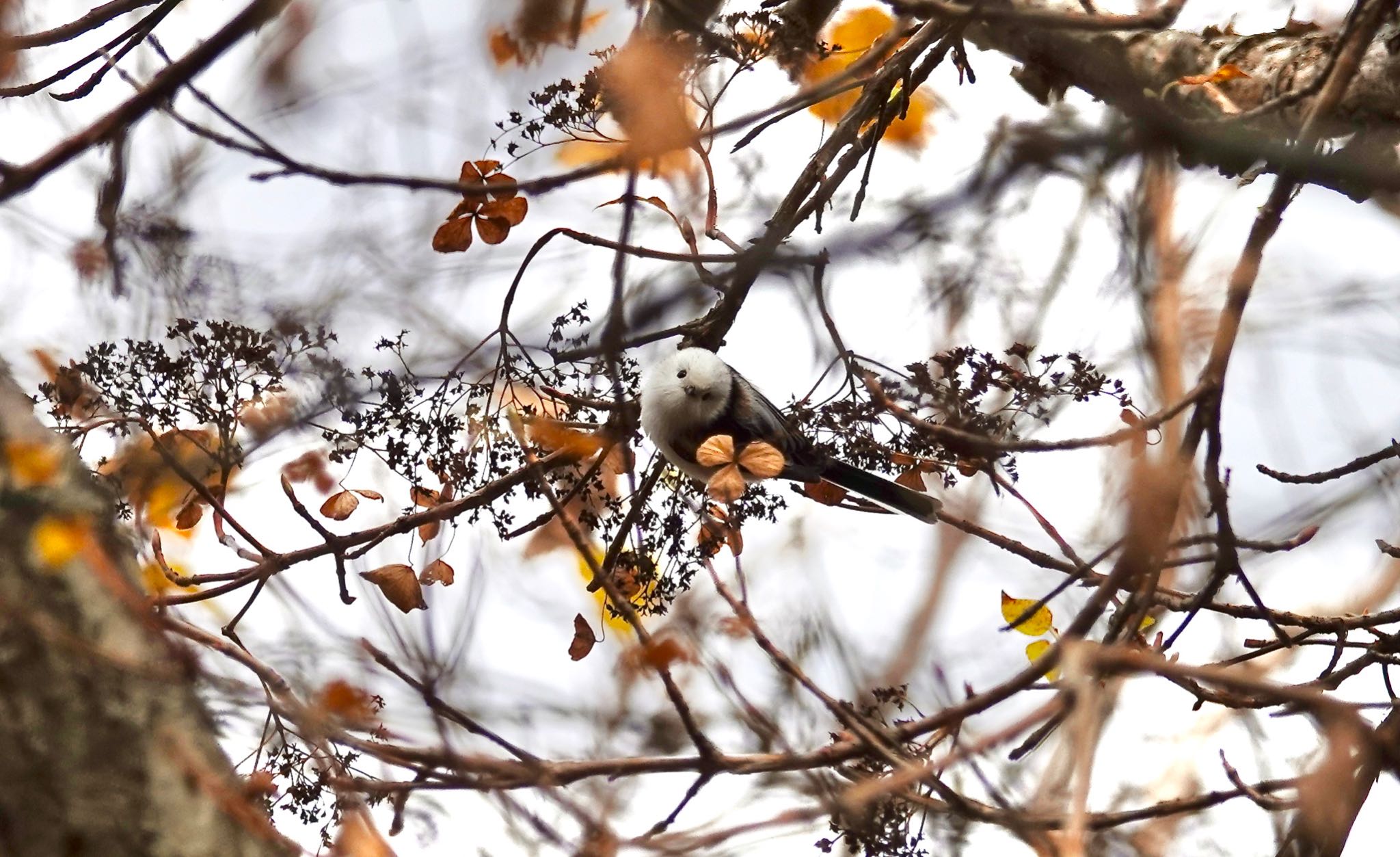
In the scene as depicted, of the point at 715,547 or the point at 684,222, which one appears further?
the point at 684,222

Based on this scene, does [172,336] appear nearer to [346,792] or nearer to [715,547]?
[346,792]

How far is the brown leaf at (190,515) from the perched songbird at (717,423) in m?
1.10

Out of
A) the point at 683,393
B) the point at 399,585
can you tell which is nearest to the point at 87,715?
the point at 399,585

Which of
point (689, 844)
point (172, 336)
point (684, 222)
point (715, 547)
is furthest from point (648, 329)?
point (689, 844)

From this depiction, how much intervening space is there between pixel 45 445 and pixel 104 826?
1.41 feet

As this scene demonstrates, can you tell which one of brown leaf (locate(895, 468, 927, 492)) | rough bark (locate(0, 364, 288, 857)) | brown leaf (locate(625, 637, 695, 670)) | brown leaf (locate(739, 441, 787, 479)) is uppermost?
brown leaf (locate(895, 468, 927, 492))

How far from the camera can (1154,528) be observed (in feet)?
4.54

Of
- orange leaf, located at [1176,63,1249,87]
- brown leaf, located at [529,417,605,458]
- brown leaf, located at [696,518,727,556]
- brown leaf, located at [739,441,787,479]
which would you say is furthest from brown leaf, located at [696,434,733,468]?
orange leaf, located at [1176,63,1249,87]

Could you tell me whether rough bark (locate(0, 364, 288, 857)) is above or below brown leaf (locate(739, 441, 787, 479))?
below

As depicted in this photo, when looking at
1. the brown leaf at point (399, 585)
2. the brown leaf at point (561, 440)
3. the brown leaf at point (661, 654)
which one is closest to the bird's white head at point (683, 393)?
the brown leaf at point (561, 440)

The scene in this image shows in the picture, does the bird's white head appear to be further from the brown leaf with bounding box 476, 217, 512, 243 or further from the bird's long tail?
the brown leaf with bounding box 476, 217, 512, 243

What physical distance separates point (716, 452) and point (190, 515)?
47.2 inches

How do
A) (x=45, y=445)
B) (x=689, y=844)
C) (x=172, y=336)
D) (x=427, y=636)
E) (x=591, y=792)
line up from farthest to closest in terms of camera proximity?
(x=172, y=336)
(x=591, y=792)
(x=427, y=636)
(x=689, y=844)
(x=45, y=445)

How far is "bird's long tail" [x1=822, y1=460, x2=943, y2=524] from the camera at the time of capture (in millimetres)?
2988
